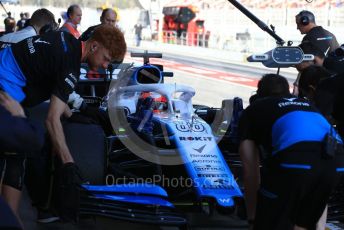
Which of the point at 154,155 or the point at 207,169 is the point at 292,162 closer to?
the point at 207,169

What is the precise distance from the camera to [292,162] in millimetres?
2877

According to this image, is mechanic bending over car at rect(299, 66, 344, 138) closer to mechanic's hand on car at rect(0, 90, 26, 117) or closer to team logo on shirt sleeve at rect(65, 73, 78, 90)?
team logo on shirt sleeve at rect(65, 73, 78, 90)

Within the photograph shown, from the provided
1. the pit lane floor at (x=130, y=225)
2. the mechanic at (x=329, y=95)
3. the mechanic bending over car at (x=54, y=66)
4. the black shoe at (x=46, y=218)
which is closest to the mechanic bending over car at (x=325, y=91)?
the mechanic at (x=329, y=95)

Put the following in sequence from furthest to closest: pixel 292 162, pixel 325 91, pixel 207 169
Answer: pixel 207 169 < pixel 325 91 < pixel 292 162

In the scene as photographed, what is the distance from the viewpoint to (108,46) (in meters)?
3.13

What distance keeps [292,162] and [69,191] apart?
3.94 feet

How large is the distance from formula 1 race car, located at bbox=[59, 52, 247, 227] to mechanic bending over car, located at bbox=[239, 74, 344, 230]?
2.16ft

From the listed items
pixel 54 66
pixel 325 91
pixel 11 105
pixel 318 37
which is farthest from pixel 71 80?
pixel 318 37

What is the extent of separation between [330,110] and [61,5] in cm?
4531

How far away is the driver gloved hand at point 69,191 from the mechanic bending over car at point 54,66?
2 cm

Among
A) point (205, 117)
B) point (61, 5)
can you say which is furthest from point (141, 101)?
point (61, 5)

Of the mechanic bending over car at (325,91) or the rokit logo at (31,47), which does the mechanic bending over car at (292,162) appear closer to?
the mechanic bending over car at (325,91)

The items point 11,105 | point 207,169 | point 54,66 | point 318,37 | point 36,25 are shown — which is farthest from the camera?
point 318,37

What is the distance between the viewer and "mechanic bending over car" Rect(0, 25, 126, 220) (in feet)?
10.1
